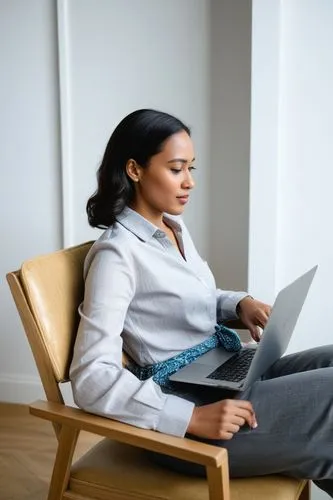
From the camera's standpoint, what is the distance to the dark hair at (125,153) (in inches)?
54.7

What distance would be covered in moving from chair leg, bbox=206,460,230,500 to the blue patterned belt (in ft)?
1.07

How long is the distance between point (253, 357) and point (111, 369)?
0.29m

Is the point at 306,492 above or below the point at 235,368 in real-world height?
below

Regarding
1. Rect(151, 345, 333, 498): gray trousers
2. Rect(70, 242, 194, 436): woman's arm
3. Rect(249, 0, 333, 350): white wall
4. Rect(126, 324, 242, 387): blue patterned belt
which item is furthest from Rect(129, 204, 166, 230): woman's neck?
Rect(249, 0, 333, 350): white wall

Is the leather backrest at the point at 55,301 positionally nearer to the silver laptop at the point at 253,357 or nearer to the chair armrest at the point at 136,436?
the chair armrest at the point at 136,436

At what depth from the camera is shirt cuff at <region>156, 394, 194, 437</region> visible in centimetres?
113

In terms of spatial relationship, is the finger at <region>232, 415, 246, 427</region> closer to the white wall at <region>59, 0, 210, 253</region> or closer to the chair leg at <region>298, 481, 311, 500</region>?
the chair leg at <region>298, 481, 311, 500</region>

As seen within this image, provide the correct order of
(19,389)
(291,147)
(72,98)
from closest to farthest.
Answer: (291,147), (72,98), (19,389)

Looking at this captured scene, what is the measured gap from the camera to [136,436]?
1.10 meters

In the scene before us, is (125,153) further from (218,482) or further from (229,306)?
(218,482)

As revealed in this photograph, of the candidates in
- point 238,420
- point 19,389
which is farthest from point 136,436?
point 19,389

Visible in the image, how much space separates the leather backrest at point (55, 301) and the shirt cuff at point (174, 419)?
10.3 inches

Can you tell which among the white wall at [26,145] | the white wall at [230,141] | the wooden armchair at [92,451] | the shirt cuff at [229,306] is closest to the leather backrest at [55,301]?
the wooden armchair at [92,451]

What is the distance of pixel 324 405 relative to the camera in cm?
114
